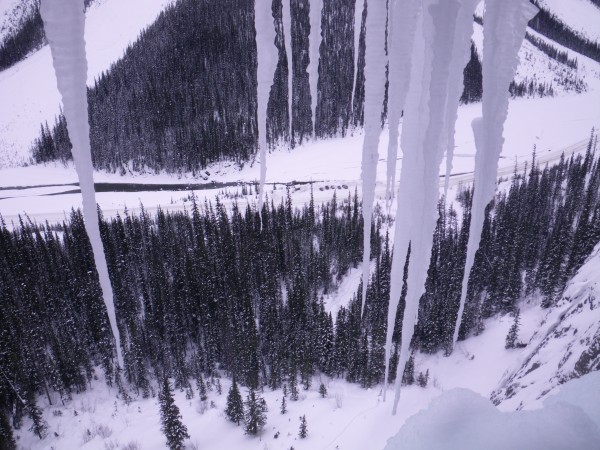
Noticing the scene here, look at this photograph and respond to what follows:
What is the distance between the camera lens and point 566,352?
6.77m

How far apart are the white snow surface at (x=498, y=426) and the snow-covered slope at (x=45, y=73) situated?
370 feet

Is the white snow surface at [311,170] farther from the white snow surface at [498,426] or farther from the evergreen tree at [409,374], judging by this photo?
the white snow surface at [498,426]

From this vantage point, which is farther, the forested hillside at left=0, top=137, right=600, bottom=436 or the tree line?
the tree line

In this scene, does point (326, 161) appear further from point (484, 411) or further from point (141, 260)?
point (484, 411)

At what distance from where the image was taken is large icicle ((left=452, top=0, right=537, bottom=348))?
402cm

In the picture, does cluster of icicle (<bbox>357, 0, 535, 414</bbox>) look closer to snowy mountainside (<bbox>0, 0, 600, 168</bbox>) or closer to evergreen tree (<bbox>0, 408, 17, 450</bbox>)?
evergreen tree (<bbox>0, 408, 17, 450</bbox>)

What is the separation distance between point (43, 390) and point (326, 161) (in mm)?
60039

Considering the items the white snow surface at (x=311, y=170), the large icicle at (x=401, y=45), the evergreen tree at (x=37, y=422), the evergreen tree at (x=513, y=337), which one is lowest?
the evergreen tree at (x=37, y=422)

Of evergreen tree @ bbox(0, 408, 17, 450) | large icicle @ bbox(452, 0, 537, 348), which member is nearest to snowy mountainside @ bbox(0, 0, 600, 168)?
evergreen tree @ bbox(0, 408, 17, 450)

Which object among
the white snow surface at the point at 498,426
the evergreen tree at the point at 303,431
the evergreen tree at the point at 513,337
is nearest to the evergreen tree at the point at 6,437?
the evergreen tree at the point at 303,431

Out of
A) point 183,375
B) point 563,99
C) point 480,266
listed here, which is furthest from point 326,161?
point 563,99

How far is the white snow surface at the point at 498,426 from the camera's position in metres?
3.07

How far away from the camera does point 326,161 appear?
75.1 meters

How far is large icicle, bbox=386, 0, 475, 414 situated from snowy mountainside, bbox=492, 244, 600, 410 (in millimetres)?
2594
